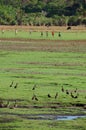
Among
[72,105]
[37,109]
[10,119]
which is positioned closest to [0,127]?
[10,119]

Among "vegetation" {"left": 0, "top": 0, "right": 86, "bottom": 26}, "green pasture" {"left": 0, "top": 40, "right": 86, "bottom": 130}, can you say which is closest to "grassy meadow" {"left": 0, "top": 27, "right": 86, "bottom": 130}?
"green pasture" {"left": 0, "top": 40, "right": 86, "bottom": 130}

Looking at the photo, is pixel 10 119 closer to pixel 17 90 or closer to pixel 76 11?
pixel 17 90

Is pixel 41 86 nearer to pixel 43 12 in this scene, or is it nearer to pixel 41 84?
pixel 41 84

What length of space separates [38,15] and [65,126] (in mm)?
78034

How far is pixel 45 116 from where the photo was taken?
18.3 meters

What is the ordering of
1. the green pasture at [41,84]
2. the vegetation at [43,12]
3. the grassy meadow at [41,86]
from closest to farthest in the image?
the green pasture at [41,84]
the grassy meadow at [41,86]
the vegetation at [43,12]

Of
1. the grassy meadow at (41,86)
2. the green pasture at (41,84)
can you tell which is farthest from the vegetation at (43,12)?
the green pasture at (41,84)

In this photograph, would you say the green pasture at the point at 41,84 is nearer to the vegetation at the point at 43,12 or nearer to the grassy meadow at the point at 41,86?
the grassy meadow at the point at 41,86

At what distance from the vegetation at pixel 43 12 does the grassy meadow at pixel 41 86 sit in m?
41.9

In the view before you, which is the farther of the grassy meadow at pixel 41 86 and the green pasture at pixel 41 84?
the grassy meadow at pixel 41 86

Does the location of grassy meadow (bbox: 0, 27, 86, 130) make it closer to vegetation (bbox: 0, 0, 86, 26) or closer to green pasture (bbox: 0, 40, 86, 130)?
green pasture (bbox: 0, 40, 86, 130)

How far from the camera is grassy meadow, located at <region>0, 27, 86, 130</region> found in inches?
684

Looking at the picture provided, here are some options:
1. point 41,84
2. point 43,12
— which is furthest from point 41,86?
point 43,12

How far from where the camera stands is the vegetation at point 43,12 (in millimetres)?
85625
